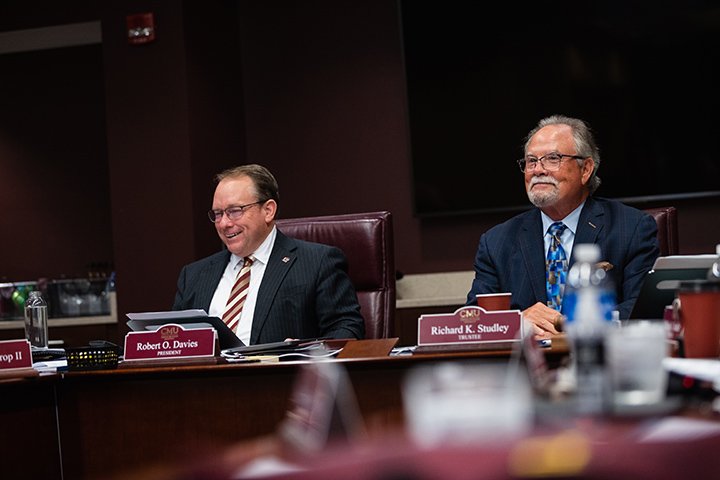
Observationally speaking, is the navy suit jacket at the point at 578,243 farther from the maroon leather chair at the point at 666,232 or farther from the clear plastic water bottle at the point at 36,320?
the clear plastic water bottle at the point at 36,320

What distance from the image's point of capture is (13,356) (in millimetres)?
2174

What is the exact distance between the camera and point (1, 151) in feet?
18.3

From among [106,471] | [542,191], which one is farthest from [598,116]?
[106,471]

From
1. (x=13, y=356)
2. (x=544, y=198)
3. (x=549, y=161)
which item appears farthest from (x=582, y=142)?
(x=13, y=356)

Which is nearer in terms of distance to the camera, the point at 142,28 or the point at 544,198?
the point at 544,198

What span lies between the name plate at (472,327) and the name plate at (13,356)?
0.88 m

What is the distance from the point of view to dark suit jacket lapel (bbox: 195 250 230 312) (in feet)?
10.4

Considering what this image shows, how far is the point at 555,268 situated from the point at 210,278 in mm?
1120

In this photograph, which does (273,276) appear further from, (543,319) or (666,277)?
(666,277)

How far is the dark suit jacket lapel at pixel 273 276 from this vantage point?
3.04 meters

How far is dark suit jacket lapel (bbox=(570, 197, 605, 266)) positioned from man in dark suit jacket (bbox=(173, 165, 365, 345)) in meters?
0.72

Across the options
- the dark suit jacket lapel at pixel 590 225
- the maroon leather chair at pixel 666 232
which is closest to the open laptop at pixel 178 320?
the dark suit jacket lapel at pixel 590 225

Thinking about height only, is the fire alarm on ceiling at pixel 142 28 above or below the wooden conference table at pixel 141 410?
above

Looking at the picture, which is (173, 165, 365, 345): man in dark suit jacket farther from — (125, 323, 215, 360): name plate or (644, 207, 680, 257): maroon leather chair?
(644, 207, 680, 257): maroon leather chair
